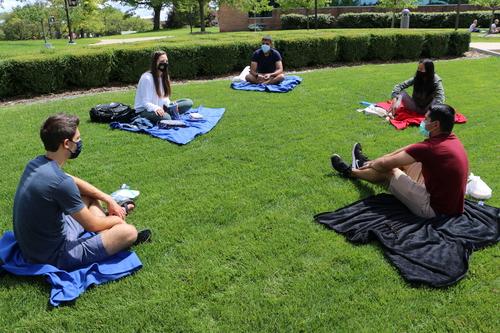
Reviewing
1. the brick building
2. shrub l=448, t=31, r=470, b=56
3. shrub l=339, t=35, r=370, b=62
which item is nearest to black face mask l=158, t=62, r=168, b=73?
shrub l=339, t=35, r=370, b=62

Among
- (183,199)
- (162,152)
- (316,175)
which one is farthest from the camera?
(162,152)

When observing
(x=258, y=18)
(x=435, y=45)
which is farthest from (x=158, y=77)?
(x=258, y=18)

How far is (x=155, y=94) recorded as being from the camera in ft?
25.0

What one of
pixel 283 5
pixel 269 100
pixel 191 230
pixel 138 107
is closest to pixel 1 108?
pixel 138 107

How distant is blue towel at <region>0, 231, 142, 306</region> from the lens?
332cm

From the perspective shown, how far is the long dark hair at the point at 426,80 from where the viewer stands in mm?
7641

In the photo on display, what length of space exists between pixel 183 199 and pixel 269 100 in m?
4.96

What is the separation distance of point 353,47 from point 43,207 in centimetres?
1371

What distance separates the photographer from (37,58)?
10406 mm

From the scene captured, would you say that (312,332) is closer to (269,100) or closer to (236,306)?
(236,306)

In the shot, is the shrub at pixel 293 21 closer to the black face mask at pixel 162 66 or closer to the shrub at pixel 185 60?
the shrub at pixel 185 60

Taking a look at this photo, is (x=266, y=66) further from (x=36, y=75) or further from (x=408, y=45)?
(x=408, y=45)

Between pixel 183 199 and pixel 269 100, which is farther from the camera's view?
pixel 269 100

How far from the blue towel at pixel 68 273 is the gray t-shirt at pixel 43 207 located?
0.13 meters
